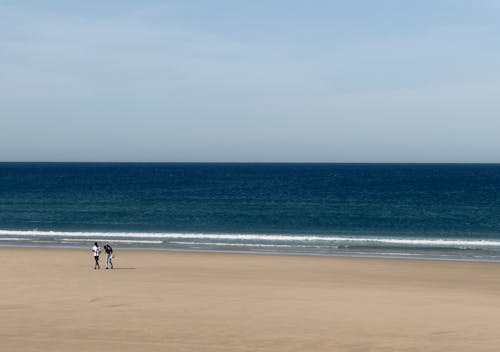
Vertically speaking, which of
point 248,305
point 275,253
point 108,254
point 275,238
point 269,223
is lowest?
point 275,238

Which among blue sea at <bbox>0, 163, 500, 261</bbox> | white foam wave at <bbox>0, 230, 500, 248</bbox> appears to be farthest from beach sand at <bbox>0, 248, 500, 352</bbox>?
white foam wave at <bbox>0, 230, 500, 248</bbox>

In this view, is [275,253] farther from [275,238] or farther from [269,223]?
[269,223]

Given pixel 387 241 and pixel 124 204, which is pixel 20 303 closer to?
pixel 387 241

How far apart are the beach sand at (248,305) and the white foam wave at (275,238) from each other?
473 inches

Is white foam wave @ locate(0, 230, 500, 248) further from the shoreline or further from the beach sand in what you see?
the beach sand

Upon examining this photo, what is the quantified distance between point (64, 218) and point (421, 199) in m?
51.8

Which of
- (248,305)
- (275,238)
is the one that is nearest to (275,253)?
(275,238)

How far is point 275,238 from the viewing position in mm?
52031

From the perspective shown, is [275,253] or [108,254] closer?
[108,254]

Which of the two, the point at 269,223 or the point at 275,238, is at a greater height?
the point at 269,223

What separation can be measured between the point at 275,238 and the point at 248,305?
28.1 meters

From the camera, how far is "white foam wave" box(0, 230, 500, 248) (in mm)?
47844

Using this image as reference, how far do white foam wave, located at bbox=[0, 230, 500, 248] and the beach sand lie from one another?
12.0 m

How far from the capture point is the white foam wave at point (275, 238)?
157ft
